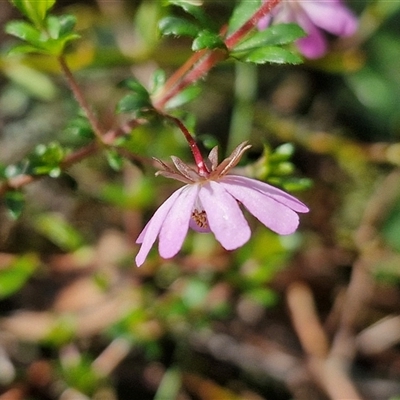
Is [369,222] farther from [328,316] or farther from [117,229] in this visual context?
[117,229]

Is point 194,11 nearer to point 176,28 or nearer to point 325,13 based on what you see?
point 176,28

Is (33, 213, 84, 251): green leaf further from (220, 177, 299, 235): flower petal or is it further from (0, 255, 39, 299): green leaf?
(220, 177, 299, 235): flower petal

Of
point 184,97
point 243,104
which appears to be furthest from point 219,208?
point 243,104

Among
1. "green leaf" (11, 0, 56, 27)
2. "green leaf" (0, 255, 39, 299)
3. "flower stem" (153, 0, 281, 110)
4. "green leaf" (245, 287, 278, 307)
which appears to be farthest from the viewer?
"green leaf" (245, 287, 278, 307)

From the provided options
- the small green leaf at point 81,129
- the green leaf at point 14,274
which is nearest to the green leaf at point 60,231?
the green leaf at point 14,274

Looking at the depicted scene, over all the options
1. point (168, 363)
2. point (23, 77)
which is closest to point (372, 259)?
point (168, 363)

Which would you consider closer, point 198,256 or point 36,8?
point 36,8

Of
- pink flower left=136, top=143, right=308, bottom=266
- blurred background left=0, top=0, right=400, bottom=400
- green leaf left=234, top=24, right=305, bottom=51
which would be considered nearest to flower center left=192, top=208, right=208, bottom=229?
pink flower left=136, top=143, right=308, bottom=266

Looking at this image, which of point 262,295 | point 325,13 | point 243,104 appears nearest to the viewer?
point 325,13
